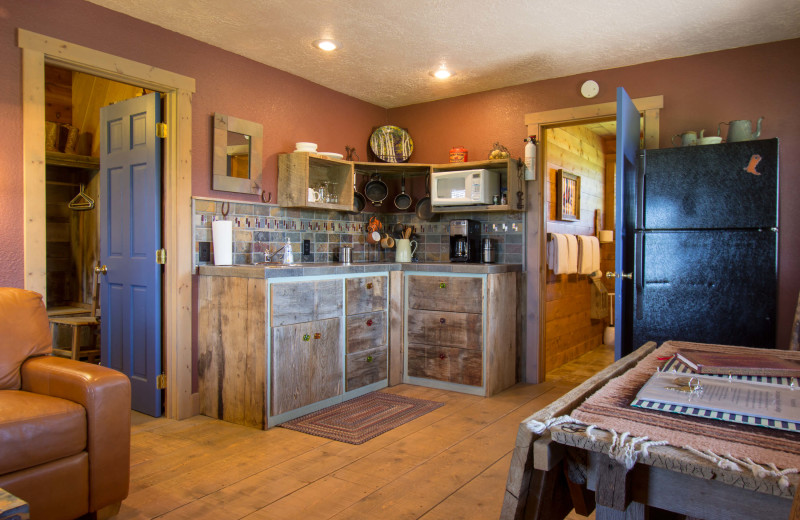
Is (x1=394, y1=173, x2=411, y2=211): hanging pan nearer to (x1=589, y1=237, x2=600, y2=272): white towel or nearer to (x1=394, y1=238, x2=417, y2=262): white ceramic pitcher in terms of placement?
(x1=394, y1=238, x2=417, y2=262): white ceramic pitcher

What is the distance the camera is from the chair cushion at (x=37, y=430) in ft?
6.05

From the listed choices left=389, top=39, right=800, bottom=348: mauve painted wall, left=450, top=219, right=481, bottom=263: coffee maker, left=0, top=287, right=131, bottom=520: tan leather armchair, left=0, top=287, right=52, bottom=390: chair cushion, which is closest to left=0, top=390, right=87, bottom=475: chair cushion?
left=0, top=287, right=131, bottom=520: tan leather armchair

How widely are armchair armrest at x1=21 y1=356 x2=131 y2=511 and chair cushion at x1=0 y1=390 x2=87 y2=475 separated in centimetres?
4

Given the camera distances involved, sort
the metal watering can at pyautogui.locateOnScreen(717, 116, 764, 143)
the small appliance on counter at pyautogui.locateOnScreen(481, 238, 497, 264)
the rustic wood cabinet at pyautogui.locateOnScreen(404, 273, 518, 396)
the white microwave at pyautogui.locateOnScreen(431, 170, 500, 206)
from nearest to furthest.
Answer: the metal watering can at pyautogui.locateOnScreen(717, 116, 764, 143)
the rustic wood cabinet at pyautogui.locateOnScreen(404, 273, 518, 396)
the white microwave at pyautogui.locateOnScreen(431, 170, 500, 206)
the small appliance on counter at pyautogui.locateOnScreen(481, 238, 497, 264)

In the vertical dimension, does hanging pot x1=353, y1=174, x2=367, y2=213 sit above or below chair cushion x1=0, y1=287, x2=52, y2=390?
above

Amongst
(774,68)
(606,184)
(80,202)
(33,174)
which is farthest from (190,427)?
(606,184)

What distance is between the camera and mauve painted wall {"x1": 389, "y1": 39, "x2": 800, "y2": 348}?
3.45 meters

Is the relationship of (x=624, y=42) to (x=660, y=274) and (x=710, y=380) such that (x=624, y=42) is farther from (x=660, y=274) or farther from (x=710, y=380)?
(x=710, y=380)

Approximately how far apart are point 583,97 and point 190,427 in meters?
3.61

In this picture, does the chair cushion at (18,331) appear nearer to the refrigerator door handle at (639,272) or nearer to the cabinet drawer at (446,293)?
the cabinet drawer at (446,293)

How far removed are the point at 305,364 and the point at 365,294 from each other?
717 millimetres

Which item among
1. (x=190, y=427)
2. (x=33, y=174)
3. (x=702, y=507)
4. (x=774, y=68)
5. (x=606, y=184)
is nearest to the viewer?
(x=702, y=507)

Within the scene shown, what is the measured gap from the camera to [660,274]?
11.1 feet

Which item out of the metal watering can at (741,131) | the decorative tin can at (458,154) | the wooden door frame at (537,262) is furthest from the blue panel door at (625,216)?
the decorative tin can at (458,154)
